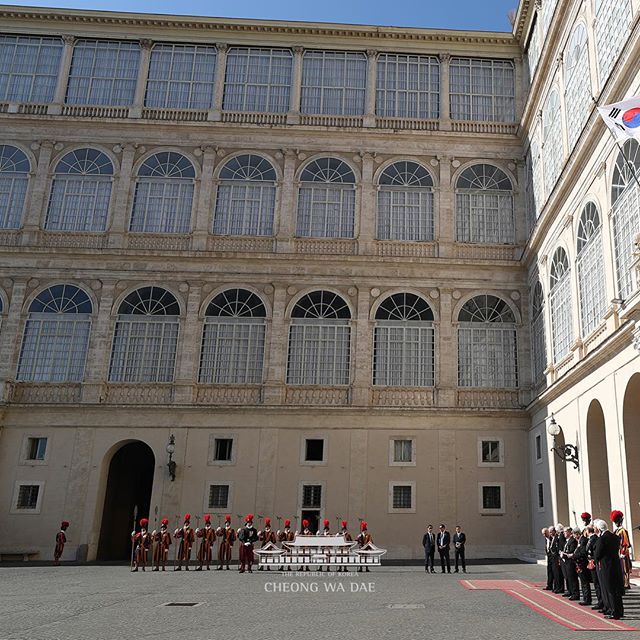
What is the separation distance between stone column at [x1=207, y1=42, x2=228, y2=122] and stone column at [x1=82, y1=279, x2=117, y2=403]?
923 centimetres

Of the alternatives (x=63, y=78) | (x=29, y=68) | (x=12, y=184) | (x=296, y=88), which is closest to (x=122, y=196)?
(x=12, y=184)

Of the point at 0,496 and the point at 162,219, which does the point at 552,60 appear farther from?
the point at 0,496

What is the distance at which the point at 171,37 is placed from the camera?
34344 mm

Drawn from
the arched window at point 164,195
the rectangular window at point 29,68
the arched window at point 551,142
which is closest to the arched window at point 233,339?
the arched window at point 164,195

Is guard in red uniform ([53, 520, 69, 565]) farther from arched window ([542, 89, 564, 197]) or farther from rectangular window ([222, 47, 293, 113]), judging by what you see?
arched window ([542, 89, 564, 197])

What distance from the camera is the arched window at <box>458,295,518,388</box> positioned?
2953cm

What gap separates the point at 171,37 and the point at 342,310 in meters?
16.0

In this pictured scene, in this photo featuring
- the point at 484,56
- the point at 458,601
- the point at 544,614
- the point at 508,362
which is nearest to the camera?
the point at 544,614

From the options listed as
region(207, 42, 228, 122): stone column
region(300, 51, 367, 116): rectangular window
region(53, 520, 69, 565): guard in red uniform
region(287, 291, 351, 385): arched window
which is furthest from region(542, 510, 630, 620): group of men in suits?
region(207, 42, 228, 122): stone column

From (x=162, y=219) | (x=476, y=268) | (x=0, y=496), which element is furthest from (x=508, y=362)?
(x=0, y=496)

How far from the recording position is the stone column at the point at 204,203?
103 ft

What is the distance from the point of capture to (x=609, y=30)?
20422 millimetres

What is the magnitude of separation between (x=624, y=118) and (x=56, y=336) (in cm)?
2343

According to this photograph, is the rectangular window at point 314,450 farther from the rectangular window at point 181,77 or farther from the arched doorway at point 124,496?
the rectangular window at point 181,77
